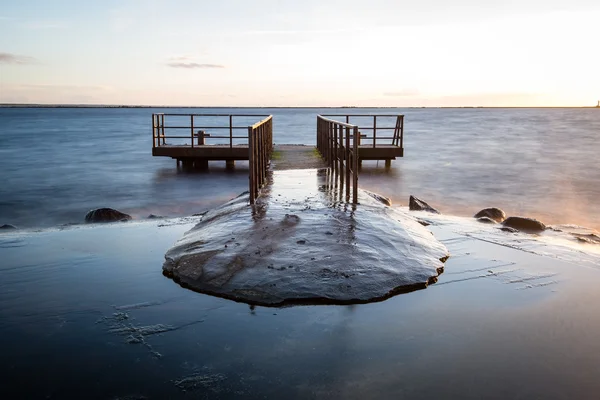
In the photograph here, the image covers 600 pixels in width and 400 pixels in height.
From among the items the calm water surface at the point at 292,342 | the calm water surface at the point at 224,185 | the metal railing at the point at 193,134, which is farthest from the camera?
the metal railing at the point at 193,134

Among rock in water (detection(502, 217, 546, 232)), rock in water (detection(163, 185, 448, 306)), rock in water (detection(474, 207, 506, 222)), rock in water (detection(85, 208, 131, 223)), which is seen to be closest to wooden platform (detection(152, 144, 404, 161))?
rock in water (detection(85, 208, 131, 223))

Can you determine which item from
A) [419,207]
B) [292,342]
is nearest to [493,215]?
[419,207]

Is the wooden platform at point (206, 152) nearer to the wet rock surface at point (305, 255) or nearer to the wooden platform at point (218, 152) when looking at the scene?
the wooden platform at point (218, 152)

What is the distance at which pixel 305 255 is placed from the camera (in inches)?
248

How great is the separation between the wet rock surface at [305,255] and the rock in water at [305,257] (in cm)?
1

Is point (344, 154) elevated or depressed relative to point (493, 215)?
elevated

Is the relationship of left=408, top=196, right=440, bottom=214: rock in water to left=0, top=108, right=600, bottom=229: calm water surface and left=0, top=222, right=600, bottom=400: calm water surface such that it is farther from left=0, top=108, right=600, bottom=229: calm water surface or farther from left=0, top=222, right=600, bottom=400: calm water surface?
left=0, top=222, right=600, bottom=400: calm water surface

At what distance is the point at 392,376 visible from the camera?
4.13m

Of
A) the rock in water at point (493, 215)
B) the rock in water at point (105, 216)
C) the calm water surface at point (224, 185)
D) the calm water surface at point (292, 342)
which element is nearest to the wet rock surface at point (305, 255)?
the calm water surface at point (292, 342)

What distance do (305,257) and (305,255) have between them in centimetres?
6

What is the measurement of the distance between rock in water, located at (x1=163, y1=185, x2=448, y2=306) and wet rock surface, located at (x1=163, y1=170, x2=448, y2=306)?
0.04ft

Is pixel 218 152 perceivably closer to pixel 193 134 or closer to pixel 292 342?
pixel 193 134

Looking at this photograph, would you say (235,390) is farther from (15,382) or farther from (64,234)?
(64,234)

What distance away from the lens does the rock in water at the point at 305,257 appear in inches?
221
